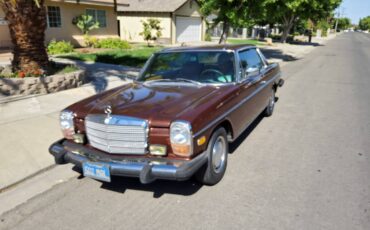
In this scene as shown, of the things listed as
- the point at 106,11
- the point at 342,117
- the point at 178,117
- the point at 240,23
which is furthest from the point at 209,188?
the point at 106,11

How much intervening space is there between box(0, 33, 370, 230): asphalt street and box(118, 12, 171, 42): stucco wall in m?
22.3

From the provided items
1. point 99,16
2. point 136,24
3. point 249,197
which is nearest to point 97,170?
point 249,197

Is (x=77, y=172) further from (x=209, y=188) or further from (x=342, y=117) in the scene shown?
(x=342, y=117)

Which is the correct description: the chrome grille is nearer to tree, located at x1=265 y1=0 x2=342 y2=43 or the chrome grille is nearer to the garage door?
tree, located at x1=265 y1=0 x2=342 y2=43

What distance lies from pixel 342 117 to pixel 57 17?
16.5m

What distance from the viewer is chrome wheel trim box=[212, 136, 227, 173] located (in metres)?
3.77

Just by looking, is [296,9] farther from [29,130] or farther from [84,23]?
[29,130]

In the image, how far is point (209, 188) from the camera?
12.4 ft

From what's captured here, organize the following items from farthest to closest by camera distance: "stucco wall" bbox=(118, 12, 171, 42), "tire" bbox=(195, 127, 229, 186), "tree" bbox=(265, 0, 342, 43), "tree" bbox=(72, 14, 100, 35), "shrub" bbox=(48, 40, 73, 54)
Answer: "stucco wall" bbox=(118, 12, 171, 42)
"tree" bbox=(72, 14, 100, 35)
"tree" bbox=(265, 0, 342, 43)
"shrub" bbox=(48, 40, 73, 54)
"tire" bbox=(195, 127, 229, 186)

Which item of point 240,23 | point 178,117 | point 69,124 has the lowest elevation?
point 69,124

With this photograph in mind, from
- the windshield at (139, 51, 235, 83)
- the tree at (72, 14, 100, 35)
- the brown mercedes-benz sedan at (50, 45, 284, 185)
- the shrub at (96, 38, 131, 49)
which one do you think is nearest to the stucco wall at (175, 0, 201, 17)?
the shrub at (96, 38, 131, 49)

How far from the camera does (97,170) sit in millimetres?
3361

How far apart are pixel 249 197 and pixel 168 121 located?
4.32 feet

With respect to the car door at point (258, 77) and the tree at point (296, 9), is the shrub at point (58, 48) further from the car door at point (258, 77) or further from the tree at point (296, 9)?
the car door at point (258, 77)
